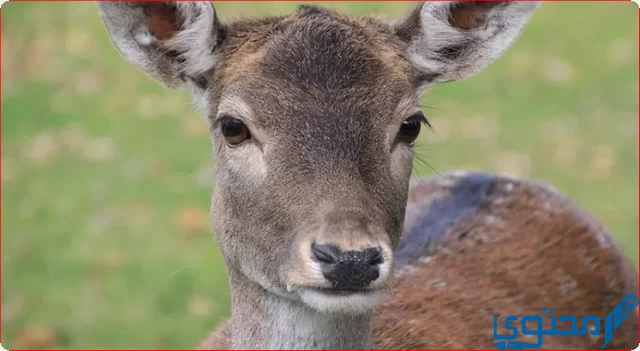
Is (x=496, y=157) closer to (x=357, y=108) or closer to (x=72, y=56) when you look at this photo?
(x=72, y=56)

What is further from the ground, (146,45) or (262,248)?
(146,45)

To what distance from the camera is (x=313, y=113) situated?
14.0 ft

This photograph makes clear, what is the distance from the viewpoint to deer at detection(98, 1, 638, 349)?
4074 mm

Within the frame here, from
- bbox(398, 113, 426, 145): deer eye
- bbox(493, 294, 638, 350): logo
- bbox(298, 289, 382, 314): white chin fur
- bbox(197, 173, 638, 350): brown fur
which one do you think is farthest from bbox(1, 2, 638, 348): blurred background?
bbox(298, 289, 382, 314): white chin fur

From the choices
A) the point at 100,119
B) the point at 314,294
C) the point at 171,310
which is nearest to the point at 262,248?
the point at 314,294

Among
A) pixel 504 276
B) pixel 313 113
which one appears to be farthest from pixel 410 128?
pixel 504 276

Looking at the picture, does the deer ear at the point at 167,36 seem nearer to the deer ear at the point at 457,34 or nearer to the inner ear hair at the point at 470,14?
the deer ear at the point at 457,34

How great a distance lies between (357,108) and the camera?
14.2ft

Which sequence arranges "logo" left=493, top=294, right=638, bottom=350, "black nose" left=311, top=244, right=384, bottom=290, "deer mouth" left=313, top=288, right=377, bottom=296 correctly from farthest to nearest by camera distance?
"logo" left=493, top=294, right=638, bottom=350, "deer mouth" left=313, top=288, right=377, bottom=296, "black nose" left=311, top=244, right=384, bottom=290

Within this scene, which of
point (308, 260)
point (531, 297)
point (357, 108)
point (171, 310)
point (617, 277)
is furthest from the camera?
point (171, 310)

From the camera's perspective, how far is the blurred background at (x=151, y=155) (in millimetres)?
8812

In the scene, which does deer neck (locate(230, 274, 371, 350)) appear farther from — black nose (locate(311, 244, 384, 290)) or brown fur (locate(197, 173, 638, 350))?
brown fur (locate(197, 173, 638, 350))

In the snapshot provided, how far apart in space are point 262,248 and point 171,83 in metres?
0.95

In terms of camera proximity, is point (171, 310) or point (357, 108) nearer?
point (357, 108)
